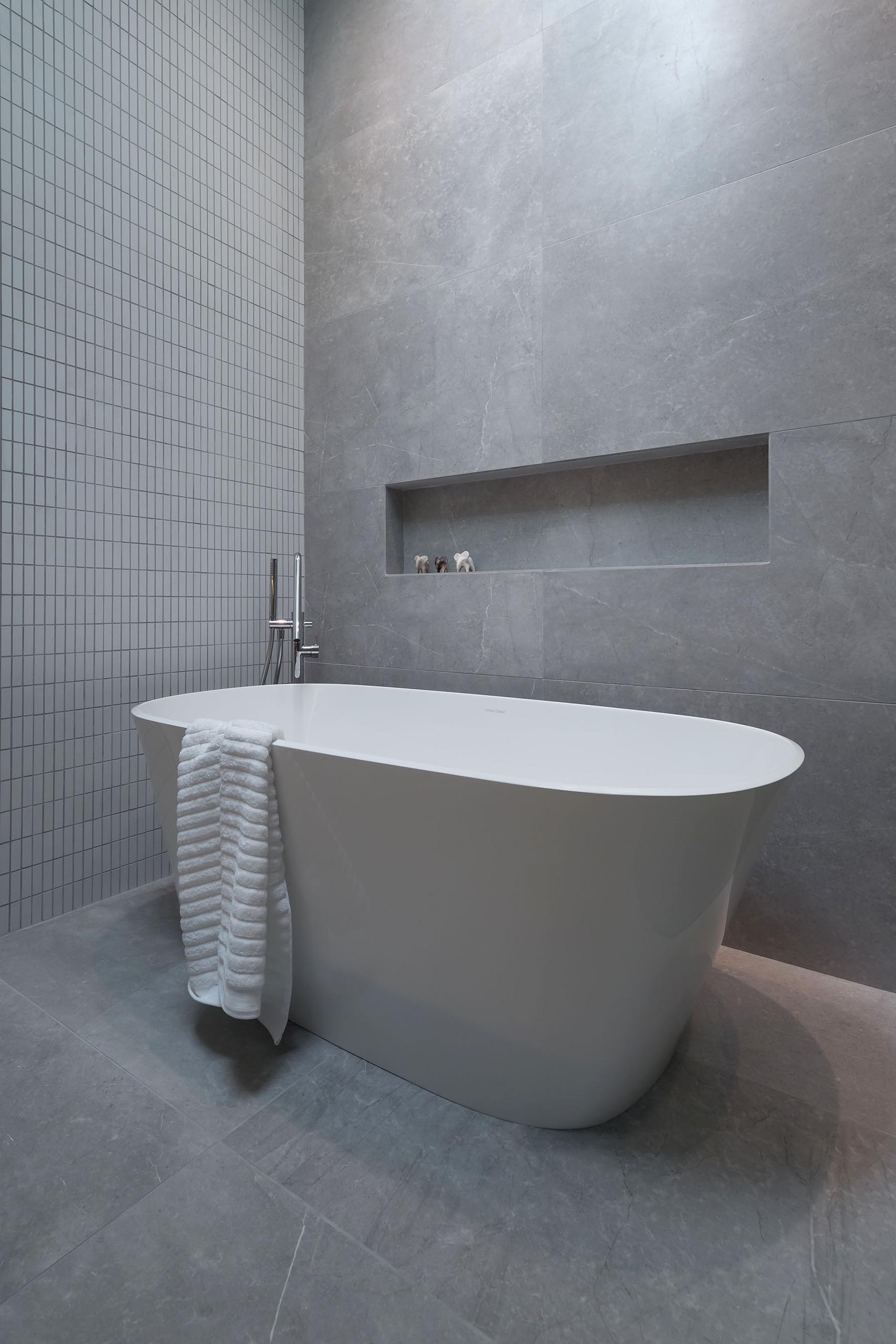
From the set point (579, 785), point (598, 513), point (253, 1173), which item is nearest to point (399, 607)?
point (598, 513)

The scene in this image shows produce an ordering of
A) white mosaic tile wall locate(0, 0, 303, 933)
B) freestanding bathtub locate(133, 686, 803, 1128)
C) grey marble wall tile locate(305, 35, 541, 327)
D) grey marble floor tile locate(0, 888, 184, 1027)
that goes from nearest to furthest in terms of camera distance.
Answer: freestanding bathtub locate(133, 686, 803, 1128) < grey marble floor tile locate(0, 888, 184, 1027) < white mosaic tile wall locate(0, 0, 303, 933) < grey marble wall tile locate(305, 35, 541, 327)

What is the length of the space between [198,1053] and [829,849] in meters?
1.53

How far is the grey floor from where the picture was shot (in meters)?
0.87

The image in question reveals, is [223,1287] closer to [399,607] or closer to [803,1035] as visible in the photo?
[803,1035]

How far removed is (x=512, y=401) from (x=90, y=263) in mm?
1320

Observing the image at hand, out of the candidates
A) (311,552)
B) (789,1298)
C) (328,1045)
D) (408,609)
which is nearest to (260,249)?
(311,552)

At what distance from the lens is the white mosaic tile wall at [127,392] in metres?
1.90

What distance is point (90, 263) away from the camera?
2023 millimetres

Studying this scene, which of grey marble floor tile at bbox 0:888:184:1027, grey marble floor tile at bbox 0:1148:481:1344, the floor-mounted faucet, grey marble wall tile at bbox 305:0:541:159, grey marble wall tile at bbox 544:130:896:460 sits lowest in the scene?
grey marble floor tile at bbox 0:1148:481:1344

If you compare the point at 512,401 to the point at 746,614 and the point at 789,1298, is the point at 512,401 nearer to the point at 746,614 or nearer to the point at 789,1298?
the point at 746,614

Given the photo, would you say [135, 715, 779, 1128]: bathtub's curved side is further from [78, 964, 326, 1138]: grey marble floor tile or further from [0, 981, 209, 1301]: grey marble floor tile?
[0, 981, 209, 1301]: grey marble floor tile

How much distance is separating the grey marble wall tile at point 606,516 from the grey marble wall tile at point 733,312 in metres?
0.19

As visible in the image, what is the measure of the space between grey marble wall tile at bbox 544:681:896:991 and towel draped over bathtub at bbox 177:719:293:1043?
46.2 inches

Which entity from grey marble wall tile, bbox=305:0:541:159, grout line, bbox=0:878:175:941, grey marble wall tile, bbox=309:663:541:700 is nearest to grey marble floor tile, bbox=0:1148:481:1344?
grout line, bbox=0:878:175:941
